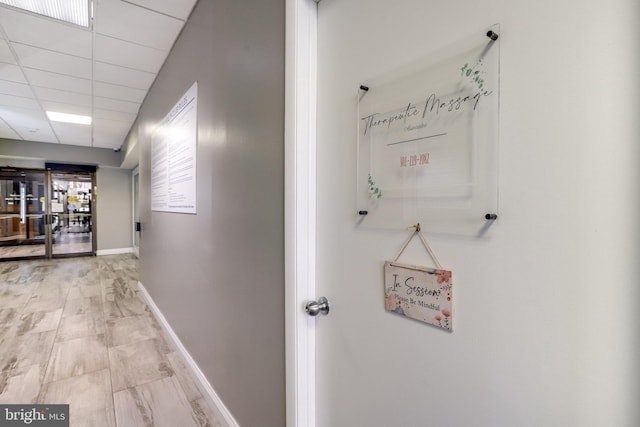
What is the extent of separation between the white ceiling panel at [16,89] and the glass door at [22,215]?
162 inches

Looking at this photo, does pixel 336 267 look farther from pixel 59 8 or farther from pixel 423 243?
pixel 59 8

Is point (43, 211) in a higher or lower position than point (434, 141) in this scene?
lower

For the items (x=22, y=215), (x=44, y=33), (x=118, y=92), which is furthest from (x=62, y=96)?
(x=22, y=215)

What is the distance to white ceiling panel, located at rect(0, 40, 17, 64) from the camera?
8.22 ft

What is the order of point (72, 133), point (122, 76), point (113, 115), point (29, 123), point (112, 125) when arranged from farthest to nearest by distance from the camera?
point (72, 133), point (112, 125), point (29, 123), point (113, 115), point (122, 76)

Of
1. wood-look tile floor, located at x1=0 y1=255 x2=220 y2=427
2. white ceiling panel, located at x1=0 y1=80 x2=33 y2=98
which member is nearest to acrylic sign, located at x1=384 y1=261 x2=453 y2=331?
wood-look tile floor, located at x1=0 y1=255 x2=220 y2=427

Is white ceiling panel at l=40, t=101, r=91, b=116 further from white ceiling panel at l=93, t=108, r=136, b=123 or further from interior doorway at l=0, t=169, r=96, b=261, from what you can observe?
interior doorway at l=0, t=169, r=96, b=261

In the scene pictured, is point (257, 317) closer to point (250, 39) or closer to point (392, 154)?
point (392, 154)

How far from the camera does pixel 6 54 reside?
2.67m

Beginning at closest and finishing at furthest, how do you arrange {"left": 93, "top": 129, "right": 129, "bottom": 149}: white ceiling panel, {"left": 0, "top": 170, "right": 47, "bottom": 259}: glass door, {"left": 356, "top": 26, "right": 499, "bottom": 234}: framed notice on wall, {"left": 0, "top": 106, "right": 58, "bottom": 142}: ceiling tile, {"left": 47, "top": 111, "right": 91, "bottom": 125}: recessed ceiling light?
{"left": 356, "top": 26, "right": 499, "bottom": 234}: framed notice on wall → {"left": 0, "top": 106, "right": 58, "bottom": 142}: ceiling tile → {"left": 47, "top": 111, "right": 91, "bottom": 125}: recessed ceiling light → {"left": 93, "top": 129, "right": 129, "bottom": 149}: white ceiling panel → {"left": 0, "top": 170, "right": 47, "bottom": 259}: glass door

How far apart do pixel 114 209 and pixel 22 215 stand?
71.3 inches

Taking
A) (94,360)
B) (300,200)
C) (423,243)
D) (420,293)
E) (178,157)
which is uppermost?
(178,157)

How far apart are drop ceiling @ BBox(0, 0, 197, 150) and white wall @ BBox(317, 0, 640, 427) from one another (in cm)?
234

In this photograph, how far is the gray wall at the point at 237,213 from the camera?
1.20m
